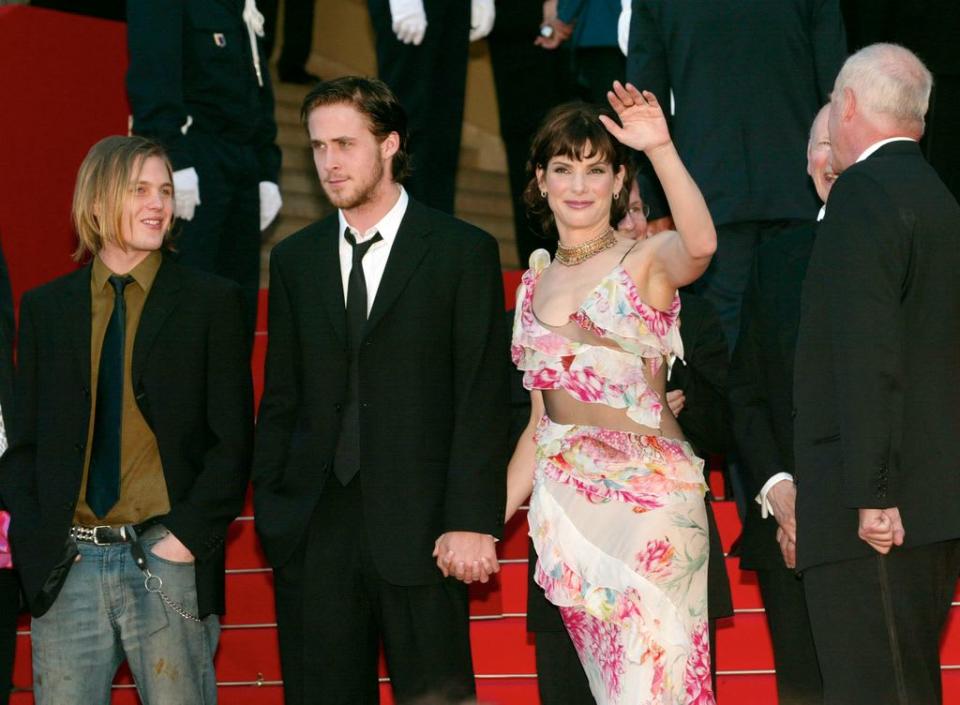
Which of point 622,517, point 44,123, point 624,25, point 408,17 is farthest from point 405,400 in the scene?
point 44,123

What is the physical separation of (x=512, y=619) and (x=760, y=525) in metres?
1.20

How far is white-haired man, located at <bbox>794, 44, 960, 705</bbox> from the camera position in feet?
10.7

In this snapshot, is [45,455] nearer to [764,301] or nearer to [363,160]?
[363,160]

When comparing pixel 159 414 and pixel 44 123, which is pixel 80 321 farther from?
pixel 44 123

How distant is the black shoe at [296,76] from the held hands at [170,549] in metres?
6.91

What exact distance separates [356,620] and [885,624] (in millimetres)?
1297

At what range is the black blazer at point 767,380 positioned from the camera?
154 inches

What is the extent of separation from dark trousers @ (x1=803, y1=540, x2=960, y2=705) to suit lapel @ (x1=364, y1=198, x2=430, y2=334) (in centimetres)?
127

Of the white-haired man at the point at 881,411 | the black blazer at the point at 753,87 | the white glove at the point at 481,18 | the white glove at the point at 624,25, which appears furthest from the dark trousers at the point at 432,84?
the white-haired man at the point at 881,411

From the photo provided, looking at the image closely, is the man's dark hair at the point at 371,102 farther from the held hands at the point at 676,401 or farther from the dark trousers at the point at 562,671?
the dark trousers at the point at 562,671

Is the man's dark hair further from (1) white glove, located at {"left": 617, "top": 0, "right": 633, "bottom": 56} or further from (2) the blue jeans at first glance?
(1) white glove, located at {"left": 617, "top": 0, "right": 633, "bottom": 56}

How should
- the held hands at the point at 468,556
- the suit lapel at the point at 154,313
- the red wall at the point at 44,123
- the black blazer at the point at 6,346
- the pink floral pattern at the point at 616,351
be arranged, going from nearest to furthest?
the pink floral pattern at the point at 616,351 → the held hands at the point at 468,556 → the suit lapel at the point at 154,313 → the black blazer at the point at 6,346 → the red wall at the point at 44,123

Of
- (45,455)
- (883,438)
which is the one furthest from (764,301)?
(45,455)

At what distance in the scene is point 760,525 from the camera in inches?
155
